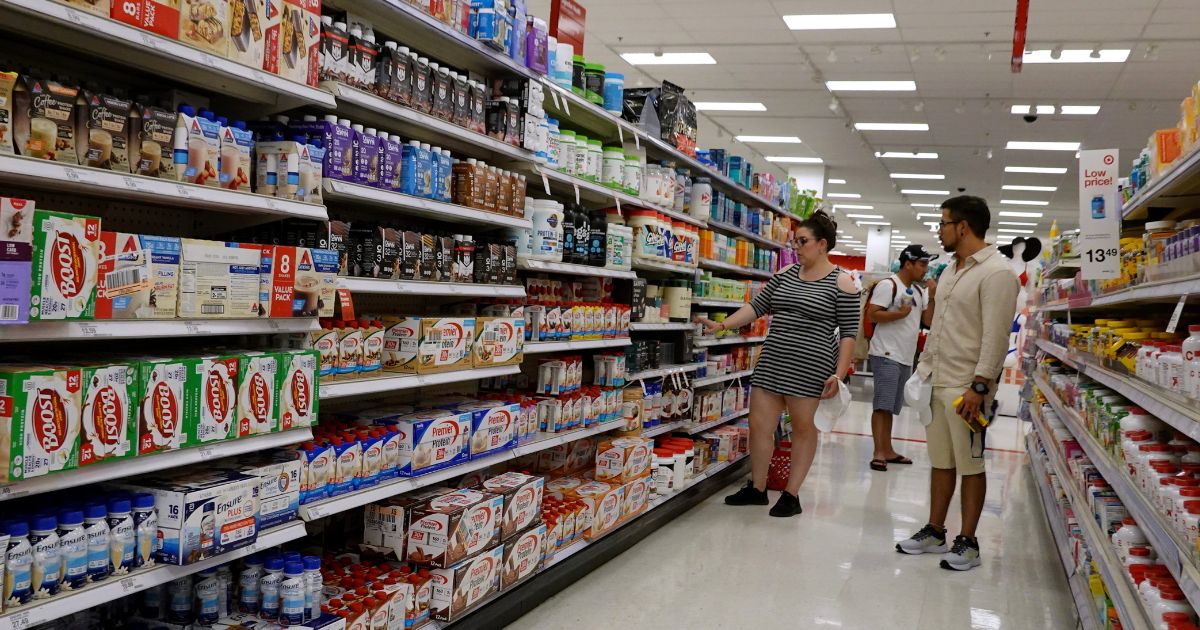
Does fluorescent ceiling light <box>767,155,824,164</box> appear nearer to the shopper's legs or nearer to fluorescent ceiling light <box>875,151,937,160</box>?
fluorescent ceiling light <box>875,151,937,160</box>

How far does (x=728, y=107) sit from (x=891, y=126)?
2.60 metres

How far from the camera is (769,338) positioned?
17.7 ft

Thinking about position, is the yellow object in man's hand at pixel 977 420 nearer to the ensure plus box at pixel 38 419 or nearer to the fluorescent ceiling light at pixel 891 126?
the ensure plus box at pixel 38 419

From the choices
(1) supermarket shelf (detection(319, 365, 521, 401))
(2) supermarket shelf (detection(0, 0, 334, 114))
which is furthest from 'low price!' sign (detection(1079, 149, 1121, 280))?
(2) supermarket shelf (detection(0, 0, 334, 114))

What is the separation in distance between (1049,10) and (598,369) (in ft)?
18.0

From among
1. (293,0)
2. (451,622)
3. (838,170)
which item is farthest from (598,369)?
(838,170)

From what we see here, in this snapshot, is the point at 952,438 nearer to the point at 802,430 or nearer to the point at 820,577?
the point at 820,577

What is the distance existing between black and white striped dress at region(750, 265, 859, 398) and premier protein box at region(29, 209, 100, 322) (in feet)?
13.2

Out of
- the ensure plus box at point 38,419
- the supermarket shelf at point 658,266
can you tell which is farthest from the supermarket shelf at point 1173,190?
the ensure plus box at point 38,419

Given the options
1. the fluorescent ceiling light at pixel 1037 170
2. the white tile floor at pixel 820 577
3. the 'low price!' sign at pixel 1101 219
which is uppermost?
the fluorescent ceiling light at pixel 1037 170

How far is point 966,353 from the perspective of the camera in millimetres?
4156

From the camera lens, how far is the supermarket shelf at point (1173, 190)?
258cm

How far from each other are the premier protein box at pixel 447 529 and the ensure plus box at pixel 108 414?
44.7 inches

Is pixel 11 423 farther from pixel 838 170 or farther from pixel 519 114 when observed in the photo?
pixel 838 170
